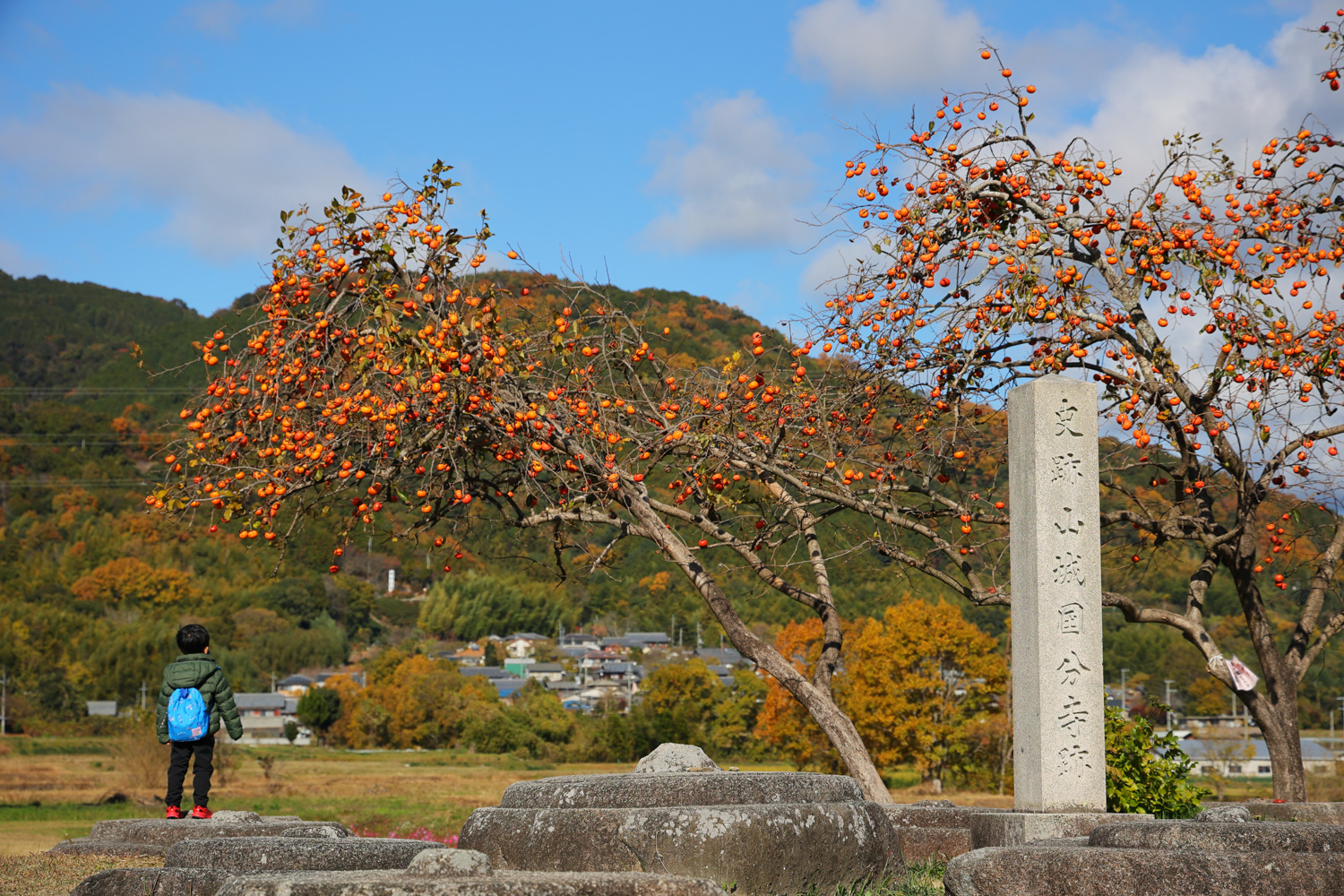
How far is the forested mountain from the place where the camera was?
184 feet

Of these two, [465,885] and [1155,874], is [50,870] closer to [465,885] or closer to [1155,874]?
[465,885]

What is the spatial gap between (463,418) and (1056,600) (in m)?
4.81

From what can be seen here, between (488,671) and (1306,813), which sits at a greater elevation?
(1306,813)

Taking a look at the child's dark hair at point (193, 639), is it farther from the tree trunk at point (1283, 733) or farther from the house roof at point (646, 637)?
the house roof at point (646, 637)

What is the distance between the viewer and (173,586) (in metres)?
69.1

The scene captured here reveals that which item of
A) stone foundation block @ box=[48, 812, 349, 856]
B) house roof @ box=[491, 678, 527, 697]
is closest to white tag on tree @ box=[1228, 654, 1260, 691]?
stone foundation block @ box=[48, 812, 349, 856]

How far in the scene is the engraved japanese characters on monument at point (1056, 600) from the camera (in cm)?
641

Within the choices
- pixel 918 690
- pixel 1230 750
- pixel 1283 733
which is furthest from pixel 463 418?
pixel 1230 750

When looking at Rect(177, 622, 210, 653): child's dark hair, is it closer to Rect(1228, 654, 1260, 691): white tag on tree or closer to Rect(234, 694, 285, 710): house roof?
Rect(1228, 654, 1260, 691): white tag on tree

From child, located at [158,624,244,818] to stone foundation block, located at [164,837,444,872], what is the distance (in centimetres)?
202

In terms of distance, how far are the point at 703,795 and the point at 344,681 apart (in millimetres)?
58232

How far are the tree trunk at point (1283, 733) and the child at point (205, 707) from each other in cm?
760

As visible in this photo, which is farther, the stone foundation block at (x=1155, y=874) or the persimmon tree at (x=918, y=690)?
the persimmon tree at (x=918, y=690)

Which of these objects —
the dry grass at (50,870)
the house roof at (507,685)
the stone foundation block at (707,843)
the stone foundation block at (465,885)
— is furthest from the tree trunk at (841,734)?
the house roof at (507,685)
